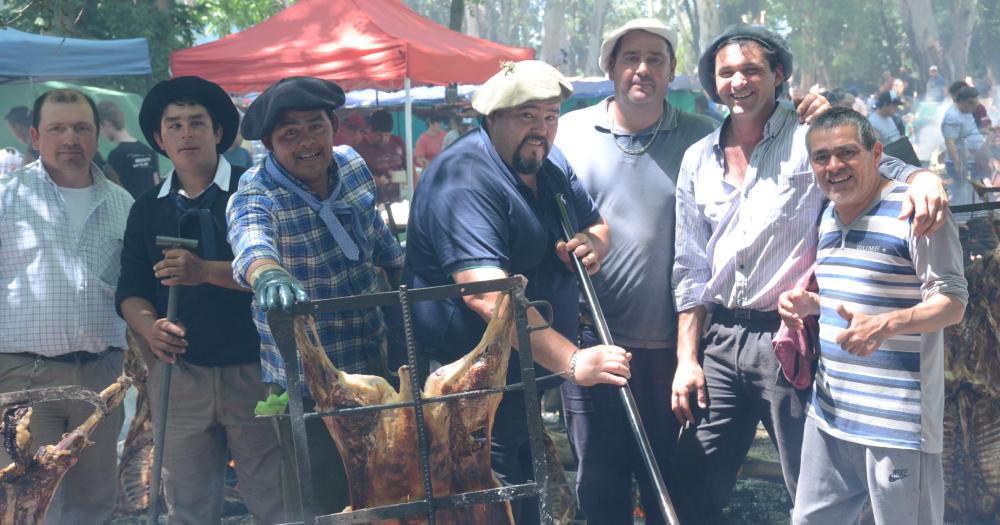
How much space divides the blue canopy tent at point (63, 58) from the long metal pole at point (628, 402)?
7721 mm

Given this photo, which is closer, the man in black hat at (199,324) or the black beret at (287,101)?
the black beret at (287,101)

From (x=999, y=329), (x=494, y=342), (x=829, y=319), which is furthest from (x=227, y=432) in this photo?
(x=999, y=329)

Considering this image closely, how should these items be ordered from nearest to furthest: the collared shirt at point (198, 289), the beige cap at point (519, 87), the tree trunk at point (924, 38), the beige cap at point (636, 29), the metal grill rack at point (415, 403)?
the metal grill rack at point (415, 403) → the beige cap at point (519, 87) → the collared shirt at point (198, 289) → the beige cap at point (636, 29) → the tree trunk at point (924, 38)

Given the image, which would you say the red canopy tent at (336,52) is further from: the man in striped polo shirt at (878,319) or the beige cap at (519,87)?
the man in striped polo shirt at (878,319)

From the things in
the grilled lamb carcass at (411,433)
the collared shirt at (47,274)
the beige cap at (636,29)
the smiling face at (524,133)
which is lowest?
the grilled lamb carcass at (411,433)

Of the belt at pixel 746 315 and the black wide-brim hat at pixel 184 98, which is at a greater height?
the black wide-brim hat at pixel 184 98

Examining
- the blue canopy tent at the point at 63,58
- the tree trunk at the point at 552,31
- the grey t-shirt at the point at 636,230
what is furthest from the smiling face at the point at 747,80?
the tree trunk at the point at 552,31

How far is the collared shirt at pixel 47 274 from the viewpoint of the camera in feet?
13.8

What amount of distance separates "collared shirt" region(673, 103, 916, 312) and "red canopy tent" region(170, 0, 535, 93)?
19.1 ft

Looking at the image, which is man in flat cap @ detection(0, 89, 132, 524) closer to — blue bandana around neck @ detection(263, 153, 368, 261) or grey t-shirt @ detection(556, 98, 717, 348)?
blue bandana around neck @ detection(263, 153, 368, 261)

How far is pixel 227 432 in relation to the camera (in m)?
4.05

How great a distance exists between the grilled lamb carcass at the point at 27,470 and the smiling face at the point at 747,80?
8.49 ft

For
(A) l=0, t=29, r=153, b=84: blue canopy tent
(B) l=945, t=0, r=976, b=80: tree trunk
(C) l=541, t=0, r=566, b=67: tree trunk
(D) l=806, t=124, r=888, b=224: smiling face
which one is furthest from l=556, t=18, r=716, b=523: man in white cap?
(C) l=541, t=0, r=566, b=67: tree trunk

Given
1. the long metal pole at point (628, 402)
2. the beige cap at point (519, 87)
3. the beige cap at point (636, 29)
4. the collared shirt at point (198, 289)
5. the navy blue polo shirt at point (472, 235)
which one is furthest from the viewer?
the beige cap at point (636, 29)
